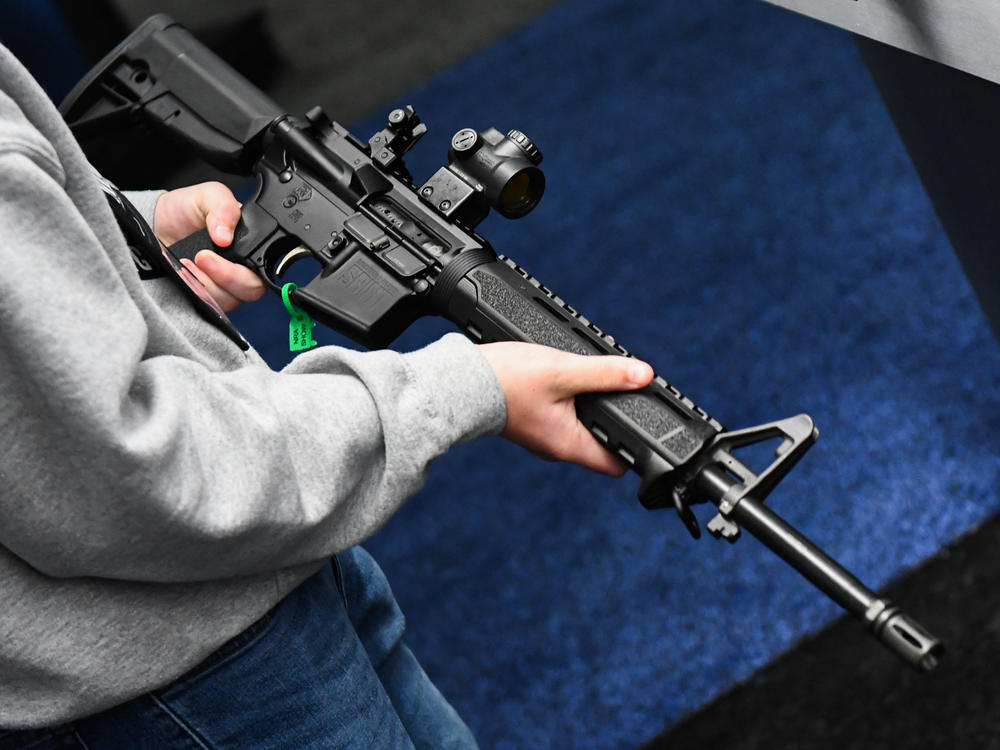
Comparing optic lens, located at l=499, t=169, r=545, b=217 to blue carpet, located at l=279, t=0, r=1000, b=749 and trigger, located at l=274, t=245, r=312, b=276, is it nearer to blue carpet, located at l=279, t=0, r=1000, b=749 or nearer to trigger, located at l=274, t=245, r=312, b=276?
trigger, located at l=274, t=245, r=312, b=276

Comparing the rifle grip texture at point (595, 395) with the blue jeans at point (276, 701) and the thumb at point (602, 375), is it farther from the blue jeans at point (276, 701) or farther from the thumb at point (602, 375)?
the blue jeans at point (276, 701)

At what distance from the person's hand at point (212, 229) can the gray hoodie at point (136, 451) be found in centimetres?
35

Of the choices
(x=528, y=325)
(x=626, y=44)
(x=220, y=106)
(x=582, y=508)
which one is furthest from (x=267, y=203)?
(x=626, y=44)

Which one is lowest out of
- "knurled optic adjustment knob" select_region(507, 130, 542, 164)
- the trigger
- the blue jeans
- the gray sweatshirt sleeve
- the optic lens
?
the blue jeans

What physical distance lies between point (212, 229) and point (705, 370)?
0.96m

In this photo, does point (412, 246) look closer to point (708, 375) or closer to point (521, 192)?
point (521, 192)

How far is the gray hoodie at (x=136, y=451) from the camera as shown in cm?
67

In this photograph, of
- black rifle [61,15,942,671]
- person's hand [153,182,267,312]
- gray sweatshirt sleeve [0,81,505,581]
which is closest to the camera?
gray sweatshirt sleeve [0,81,505,581]

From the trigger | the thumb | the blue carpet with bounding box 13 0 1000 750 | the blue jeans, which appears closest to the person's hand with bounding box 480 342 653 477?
the thumb

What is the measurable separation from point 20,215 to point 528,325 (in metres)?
0.45

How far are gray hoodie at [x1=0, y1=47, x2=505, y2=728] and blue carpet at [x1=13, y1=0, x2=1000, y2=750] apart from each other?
0.88 metres

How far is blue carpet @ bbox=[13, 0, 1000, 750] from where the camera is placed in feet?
5.40

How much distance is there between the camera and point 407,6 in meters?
3.05

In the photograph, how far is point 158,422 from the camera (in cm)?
70
